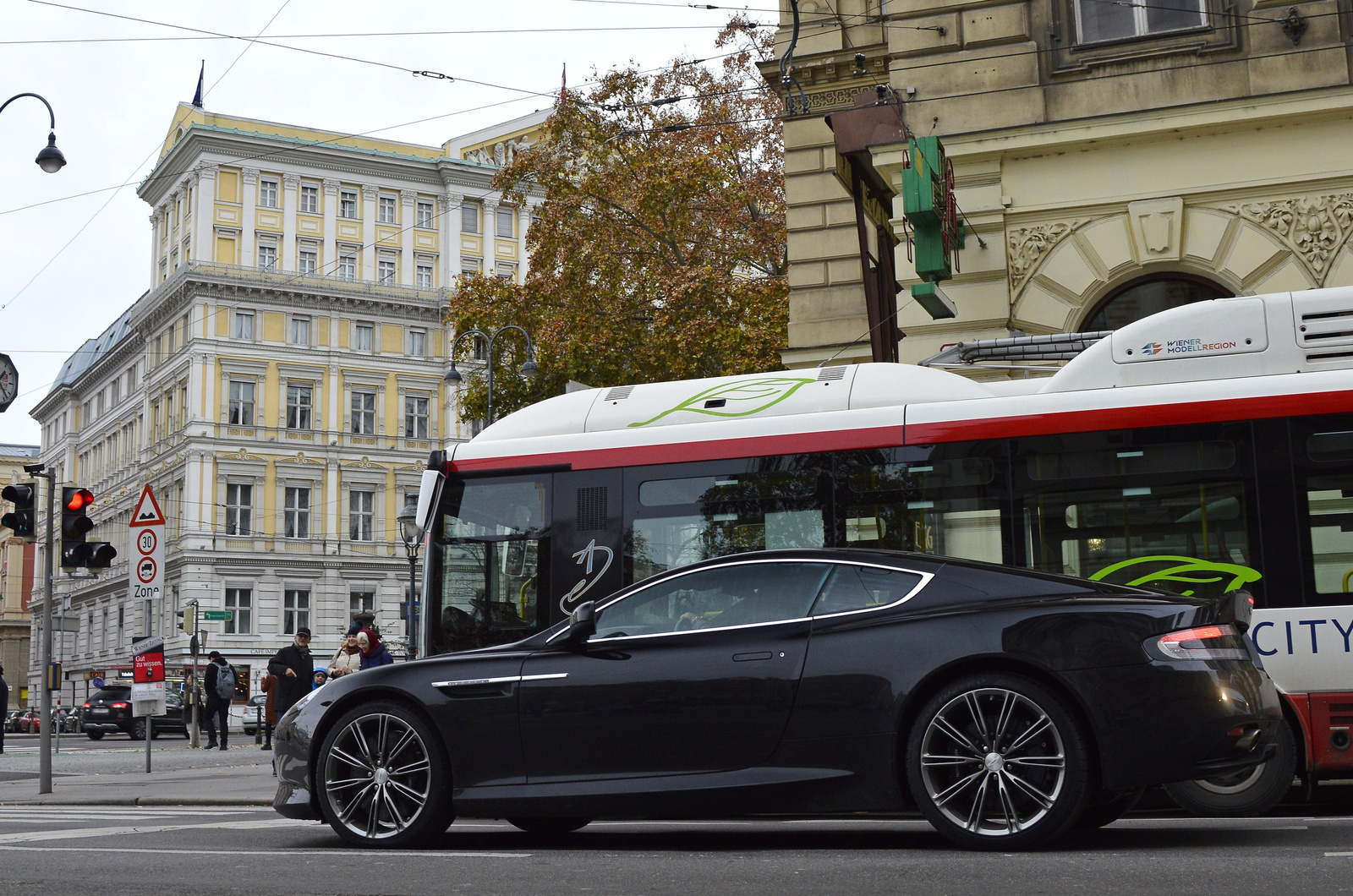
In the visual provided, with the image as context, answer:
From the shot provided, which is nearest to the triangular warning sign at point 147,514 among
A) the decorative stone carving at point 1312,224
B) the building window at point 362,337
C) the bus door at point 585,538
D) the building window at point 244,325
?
the bus door at point 585,538

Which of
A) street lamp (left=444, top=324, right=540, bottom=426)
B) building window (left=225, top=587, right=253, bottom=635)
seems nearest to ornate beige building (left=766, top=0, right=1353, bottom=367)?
street lamp (left=444, top=324, right=540, bottom=426)

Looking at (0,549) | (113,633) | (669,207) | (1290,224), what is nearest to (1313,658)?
(1290,224)

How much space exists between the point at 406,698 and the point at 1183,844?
3772 millimetres

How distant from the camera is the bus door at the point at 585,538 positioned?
11734mm

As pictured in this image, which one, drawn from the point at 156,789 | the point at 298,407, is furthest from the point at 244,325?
the point at 156,789

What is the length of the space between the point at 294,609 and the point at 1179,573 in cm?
6533

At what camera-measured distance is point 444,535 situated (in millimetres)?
12492

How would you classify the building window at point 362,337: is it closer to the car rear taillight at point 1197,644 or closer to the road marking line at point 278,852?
the road marking line at point 278,852

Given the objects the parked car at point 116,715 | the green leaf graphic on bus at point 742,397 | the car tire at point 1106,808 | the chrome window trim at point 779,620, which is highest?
the green leaf graphic on bus at point 742,397

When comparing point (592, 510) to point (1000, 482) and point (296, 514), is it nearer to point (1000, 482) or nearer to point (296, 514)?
point (1000, 482)

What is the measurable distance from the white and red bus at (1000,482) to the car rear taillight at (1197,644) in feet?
9.01

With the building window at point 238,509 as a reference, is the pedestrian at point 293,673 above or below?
below

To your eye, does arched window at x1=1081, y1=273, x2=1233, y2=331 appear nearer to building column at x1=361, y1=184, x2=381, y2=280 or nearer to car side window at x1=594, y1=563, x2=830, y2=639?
car side window at x1=594, y1=563, x2=830, y2=639

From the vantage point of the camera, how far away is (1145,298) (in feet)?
57.9
